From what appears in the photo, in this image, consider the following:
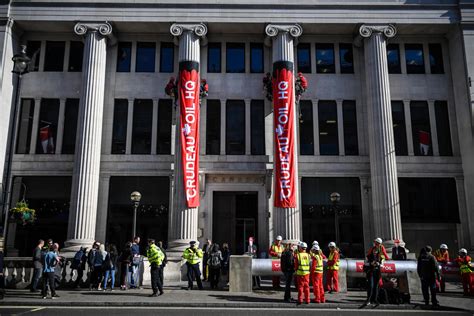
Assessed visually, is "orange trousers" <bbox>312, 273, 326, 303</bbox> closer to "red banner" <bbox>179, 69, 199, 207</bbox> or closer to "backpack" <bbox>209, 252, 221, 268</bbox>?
"backpack" <bbox>209, 252, 221, 268</bbox>

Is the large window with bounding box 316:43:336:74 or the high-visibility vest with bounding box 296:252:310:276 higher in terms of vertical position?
the large window with bounding box 316:43:336:74

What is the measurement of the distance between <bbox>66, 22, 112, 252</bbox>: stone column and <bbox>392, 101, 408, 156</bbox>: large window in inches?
707

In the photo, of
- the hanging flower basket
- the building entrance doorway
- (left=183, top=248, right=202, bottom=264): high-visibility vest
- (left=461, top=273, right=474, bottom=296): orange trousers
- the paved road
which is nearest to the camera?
the paved road

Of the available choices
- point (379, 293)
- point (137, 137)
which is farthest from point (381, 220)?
point (137, 137)

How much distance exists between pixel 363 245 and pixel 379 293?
35.4ft

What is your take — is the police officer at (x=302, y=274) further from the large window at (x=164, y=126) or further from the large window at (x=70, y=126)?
the large window at (x=70, y=126)

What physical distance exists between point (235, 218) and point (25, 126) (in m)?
14.2

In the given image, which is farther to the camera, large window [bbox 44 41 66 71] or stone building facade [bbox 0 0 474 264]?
large window [bbox 44 41 66 71]

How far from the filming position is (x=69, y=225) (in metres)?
22.5

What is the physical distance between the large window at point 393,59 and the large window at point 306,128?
5803 mm

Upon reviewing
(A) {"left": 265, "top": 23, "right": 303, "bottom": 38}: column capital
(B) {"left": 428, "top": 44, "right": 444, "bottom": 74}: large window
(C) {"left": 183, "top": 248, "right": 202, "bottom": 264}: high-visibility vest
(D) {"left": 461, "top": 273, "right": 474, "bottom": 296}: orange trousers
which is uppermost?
(A) {"left": 265, "top": 23, "right": 303, "bottom": 38}: column capital

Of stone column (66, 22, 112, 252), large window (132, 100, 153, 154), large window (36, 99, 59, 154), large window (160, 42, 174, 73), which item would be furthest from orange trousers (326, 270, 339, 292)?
large window (36, 99, 59, 154)

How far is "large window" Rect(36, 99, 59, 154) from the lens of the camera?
2520cm

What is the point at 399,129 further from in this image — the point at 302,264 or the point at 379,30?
the point at 302,264
